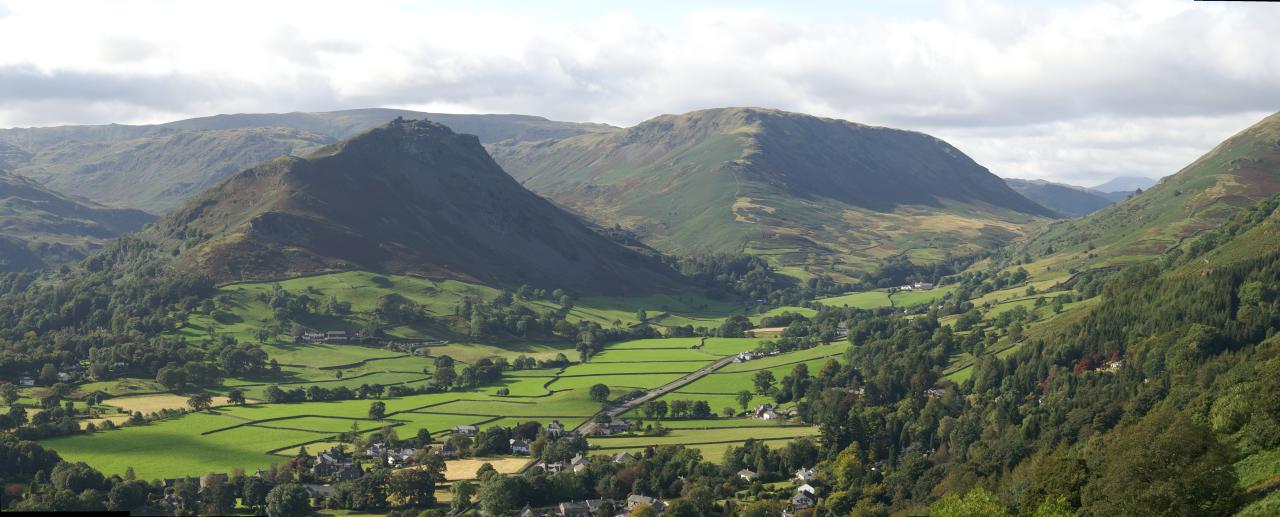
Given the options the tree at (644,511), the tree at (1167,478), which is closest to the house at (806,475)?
the tree at (644,511)

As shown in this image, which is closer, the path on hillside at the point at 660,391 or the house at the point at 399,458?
the house at the point at 399,458

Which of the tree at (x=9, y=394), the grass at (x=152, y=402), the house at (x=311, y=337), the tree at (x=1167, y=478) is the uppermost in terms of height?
the tree at (x=1167, y=478)

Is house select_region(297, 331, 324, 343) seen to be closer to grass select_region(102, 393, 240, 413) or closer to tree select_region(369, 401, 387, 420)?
grass select_region(102, 393, 240, 413)

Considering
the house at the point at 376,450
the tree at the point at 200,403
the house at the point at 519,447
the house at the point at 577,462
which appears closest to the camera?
the house at the point at 577,462

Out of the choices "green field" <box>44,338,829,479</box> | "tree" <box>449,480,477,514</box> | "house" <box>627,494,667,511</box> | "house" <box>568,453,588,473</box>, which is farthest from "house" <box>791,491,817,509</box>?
"tree" <box>449,480,477,514</box>

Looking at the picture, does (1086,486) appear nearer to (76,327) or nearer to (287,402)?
(287,402)

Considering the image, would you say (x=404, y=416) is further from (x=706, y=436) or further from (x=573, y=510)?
(x=573, y=510)

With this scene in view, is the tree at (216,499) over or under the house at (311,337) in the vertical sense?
under

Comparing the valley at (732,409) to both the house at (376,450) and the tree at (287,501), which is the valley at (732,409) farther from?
the tree at (287,501)
